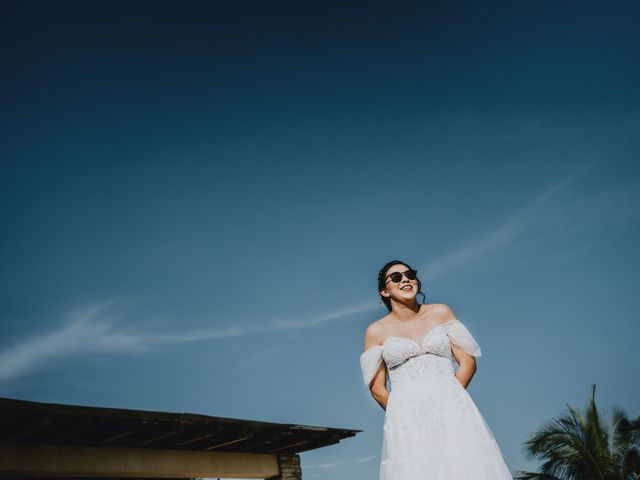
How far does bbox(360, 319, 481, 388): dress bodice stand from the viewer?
367cm

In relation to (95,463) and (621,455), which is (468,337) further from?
(621,455)

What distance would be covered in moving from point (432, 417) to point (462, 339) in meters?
0.63

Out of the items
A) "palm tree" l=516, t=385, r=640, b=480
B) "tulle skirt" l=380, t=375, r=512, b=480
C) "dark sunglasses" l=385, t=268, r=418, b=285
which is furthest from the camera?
"palm tree" l=516, t=385, r=640, b=480

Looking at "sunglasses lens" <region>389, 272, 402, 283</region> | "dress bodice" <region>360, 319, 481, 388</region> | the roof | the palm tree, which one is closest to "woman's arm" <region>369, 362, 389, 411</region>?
"dress bodice" <region>360, 319, 481, 388</region>

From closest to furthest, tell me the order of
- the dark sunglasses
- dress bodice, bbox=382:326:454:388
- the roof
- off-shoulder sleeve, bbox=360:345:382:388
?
dress bodice, bbox=382:326:454:388 → off-shoulder sleeve, bbox=360:345:382:388 → the dark sunglasses → the roof

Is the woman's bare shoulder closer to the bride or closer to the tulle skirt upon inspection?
the bride

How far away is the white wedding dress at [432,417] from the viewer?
3.20 meters

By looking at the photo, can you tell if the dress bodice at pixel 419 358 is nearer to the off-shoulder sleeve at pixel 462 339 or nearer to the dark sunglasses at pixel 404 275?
the off-shoulder sleeve at pixel 462 339

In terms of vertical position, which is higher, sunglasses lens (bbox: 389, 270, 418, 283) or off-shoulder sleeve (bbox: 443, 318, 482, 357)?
sunglasses lens (bbox: 389, 270, 418, 283)

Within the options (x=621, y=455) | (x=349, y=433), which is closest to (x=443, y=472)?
(x=349, y=433)

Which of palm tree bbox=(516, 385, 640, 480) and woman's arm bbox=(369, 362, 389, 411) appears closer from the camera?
woman's arm bbox=(369, 362, 389, 411)

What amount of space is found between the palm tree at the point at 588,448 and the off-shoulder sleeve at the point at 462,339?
1510 cm

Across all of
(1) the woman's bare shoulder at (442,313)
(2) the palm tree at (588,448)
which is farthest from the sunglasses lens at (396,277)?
(2) the palm tree at (588,448)

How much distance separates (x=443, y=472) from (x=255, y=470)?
8.43 meters
